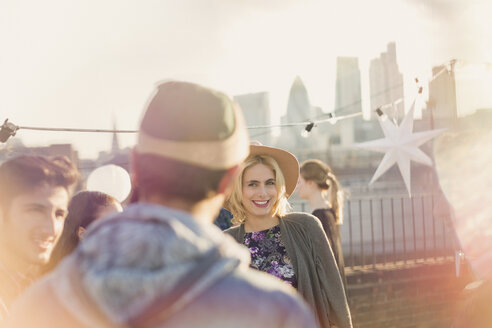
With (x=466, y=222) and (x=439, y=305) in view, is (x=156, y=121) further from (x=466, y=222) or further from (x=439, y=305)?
(x=439, y=305)

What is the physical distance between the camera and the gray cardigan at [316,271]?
3260mm

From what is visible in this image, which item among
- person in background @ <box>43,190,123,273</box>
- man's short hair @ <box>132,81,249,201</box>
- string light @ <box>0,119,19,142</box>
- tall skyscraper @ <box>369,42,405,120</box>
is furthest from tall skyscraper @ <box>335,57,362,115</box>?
man's short hair @ <box>132,81,249,201</box>

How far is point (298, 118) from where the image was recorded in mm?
88812

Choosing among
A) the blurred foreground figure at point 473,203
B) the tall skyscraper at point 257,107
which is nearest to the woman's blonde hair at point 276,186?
the tall skyscraper at point 257,107

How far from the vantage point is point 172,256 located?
94 centimetres

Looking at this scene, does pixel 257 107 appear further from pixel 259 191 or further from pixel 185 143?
pixel 185 143

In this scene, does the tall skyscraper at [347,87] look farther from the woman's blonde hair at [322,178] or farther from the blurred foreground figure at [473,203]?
the blurred foreground figure at [473,203]

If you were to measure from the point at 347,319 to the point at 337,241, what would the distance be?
128 centimetres

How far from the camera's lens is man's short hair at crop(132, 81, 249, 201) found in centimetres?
104

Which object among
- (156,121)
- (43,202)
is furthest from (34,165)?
(156,121)

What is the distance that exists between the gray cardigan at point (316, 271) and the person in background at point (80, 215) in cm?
107

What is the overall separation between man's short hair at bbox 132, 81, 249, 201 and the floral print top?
2275 mm

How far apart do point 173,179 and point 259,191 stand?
2439 millimetres

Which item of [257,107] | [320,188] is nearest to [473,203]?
[320,188]
